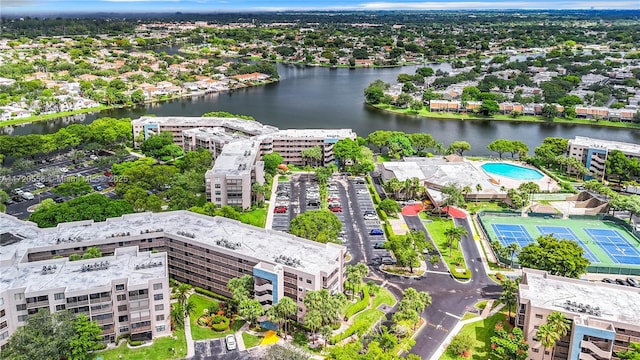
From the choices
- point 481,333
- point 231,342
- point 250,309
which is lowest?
point 481,333

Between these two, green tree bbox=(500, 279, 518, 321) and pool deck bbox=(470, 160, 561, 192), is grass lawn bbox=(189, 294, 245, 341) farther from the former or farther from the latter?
pool deck bbox=(470, 160, 561, 192)

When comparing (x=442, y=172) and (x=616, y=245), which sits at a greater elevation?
(x=442, y=172)

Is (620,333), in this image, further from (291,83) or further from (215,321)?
(291,83)

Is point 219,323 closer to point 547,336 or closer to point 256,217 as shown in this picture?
point 256,217

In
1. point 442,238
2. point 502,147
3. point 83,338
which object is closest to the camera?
point 83,338

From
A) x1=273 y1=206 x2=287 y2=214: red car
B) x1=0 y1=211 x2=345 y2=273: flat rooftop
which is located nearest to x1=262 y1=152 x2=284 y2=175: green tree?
x1=273 y1=206 x2=287 y2=214: red car

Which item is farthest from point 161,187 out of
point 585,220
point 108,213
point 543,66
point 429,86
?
point 543,66

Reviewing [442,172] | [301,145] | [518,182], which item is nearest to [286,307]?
[442,172]
